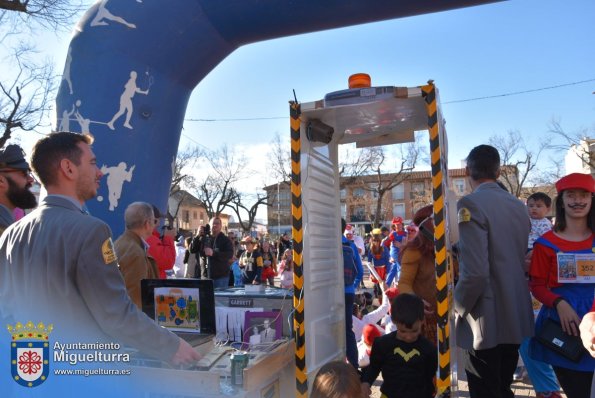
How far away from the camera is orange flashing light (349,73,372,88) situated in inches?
134

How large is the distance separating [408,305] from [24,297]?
2.23m

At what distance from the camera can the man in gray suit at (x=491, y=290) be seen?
297 centimetres

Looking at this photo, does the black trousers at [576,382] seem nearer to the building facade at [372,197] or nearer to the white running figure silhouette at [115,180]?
the white running figure silhouette at [115,180]

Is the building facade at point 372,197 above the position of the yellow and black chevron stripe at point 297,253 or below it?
above

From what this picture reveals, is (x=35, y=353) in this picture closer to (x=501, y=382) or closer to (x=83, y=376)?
(x=83, y=376)

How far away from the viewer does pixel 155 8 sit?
511 centimetres

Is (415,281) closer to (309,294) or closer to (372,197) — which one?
(309,294)

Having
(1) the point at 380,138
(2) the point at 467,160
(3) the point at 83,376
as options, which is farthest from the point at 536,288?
(3) the point at 83,376

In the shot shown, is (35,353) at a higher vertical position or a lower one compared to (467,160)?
lower

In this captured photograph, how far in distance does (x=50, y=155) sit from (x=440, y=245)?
7.90 feet

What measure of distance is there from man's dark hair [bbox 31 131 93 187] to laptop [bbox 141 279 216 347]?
43.8 inches

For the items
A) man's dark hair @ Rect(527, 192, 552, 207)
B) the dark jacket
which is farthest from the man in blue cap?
the dark jacket

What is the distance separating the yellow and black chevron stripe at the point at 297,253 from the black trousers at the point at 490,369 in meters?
1.14

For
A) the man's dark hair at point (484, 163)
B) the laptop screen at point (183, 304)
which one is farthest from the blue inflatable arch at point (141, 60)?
the man's dark hair at point (484, 163)
